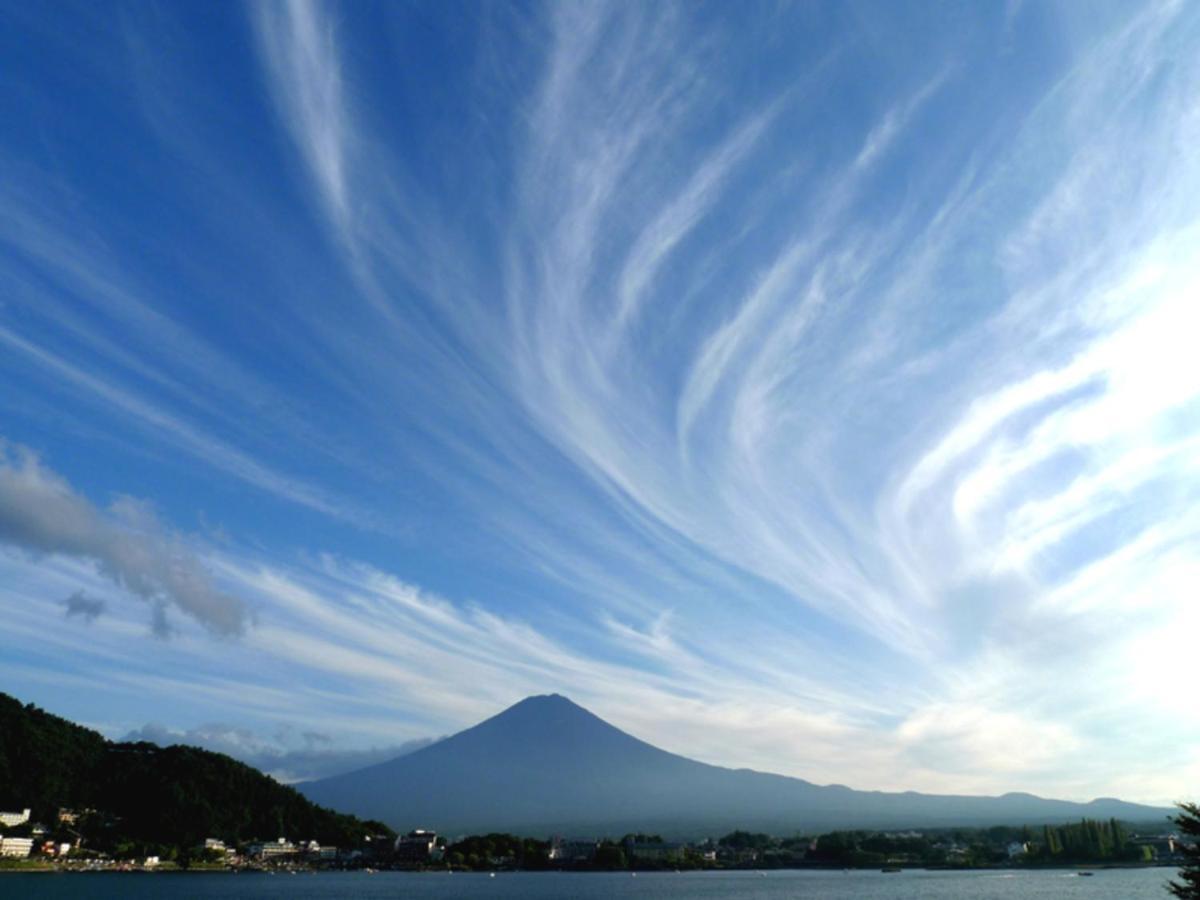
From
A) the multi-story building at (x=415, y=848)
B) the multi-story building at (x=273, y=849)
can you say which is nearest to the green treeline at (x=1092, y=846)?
the multi-story building at (x=415, y=848)

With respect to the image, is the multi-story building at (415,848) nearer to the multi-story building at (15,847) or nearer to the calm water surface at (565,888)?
the calm water surface at (565,888)

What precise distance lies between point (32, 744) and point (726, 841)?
335ft

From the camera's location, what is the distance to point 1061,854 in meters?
98.8

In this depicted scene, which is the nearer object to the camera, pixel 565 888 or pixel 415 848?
pixel 565 888

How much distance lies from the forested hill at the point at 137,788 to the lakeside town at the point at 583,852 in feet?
6.81

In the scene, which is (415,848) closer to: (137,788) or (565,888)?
(137,788)

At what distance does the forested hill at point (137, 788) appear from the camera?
313 ft

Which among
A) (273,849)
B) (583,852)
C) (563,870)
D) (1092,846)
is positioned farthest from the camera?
(583,852)

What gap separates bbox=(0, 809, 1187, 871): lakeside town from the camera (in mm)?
Result: 88375

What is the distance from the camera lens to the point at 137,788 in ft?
338

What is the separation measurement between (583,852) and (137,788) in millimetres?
60948

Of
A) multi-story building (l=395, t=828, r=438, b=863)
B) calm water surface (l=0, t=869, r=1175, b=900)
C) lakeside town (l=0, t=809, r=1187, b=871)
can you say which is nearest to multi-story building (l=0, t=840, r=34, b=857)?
lakeside town (l=0, t=809, r=1187, b=871)

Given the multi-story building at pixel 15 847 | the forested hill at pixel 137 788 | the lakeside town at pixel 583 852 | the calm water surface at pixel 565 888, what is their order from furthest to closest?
the forested hill at pixel 137 788 → the lakeside town at pixel 583 852 → the multi-story building at pixel 15 847 → the calm water surface at pixel 565 888

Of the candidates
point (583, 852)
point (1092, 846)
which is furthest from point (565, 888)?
point (1092, 846)
